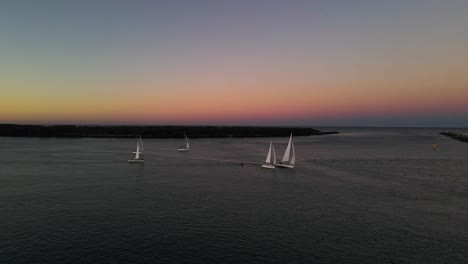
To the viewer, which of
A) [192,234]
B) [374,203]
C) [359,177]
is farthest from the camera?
[359,177]

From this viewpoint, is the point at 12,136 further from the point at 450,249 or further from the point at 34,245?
the point at 450,249

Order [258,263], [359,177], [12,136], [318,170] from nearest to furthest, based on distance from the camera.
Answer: [258,263], [359,177], [318,170], [12,136]

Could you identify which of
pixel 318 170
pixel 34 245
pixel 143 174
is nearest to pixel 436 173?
pixel 318 170

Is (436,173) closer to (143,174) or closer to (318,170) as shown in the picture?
(318,170)

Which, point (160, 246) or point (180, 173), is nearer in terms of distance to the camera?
point (160, 246)

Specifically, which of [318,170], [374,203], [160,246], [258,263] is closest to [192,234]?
[160,246]

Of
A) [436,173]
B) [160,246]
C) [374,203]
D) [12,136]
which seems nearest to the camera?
[160,246]
